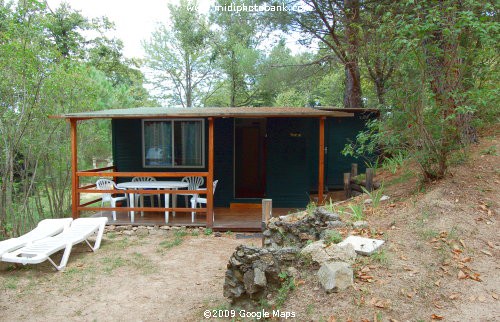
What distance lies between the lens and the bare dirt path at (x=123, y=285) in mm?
4081

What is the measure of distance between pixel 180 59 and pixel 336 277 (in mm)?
22229

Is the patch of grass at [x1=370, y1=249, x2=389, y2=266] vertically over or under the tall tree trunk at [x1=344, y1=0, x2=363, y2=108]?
under

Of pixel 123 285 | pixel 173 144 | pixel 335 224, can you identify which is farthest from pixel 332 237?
pixel 173 144

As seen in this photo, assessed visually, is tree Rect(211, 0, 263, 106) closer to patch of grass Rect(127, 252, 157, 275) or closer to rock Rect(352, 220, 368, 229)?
patch of grass Rect(127, 252, 157, 275)

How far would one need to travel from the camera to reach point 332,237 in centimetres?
411

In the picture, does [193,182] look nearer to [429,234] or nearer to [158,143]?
[158,143]

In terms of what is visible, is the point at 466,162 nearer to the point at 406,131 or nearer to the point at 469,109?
the point at 406,131

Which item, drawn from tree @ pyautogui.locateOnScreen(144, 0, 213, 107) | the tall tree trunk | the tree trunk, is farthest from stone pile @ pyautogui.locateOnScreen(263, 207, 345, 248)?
tree @ pyautogui.locateOnScreen(144, 0, 213, 107)

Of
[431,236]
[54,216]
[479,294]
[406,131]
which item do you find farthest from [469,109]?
[54,216]

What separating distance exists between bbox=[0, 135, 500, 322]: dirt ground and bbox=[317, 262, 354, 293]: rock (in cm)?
8

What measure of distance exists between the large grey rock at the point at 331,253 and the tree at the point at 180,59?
1948 centimetres

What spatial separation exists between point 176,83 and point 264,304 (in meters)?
22.3

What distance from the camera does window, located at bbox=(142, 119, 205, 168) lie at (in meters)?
8.55

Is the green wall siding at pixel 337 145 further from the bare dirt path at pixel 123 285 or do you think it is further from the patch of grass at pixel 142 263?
the patch of grass at pixel 142 263
